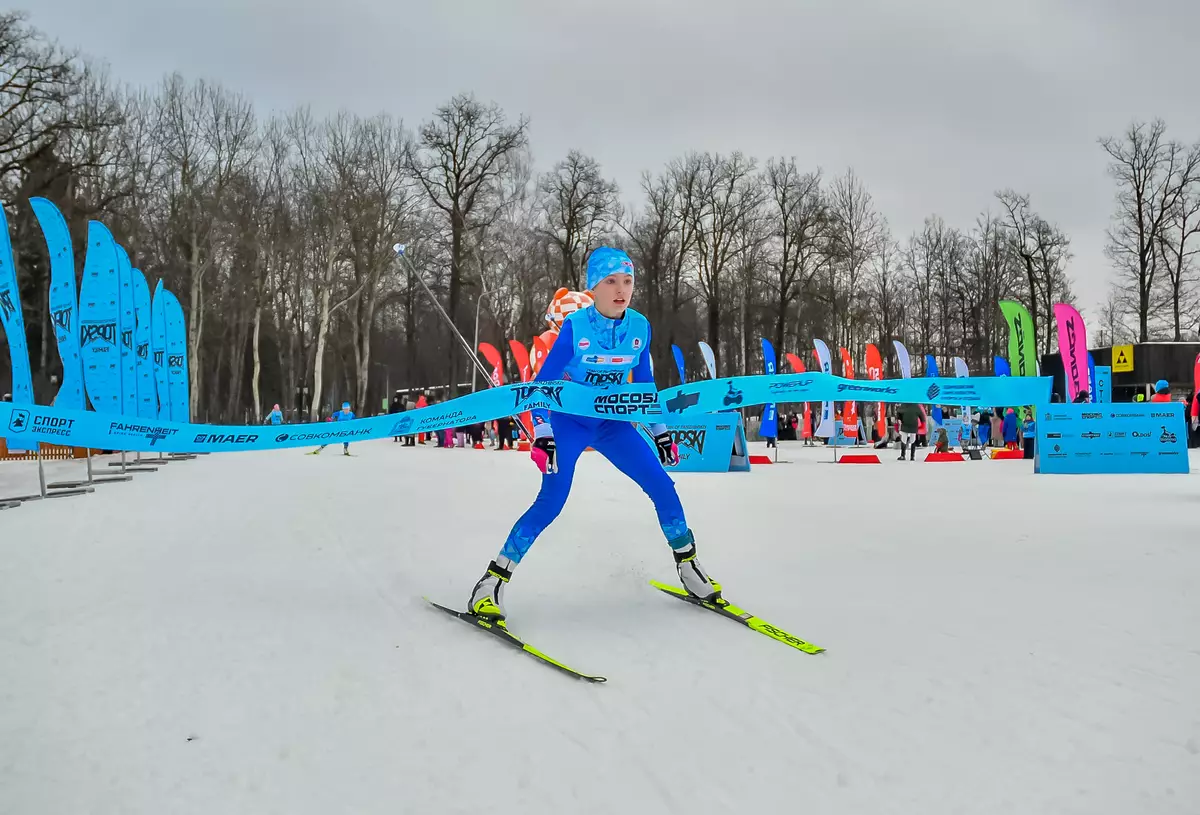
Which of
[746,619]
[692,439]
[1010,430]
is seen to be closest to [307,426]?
[746,619]

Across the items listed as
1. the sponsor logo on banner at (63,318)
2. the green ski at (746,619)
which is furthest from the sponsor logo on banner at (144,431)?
the sponsor logo on banner at (63,318)

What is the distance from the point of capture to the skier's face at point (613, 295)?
496 cm

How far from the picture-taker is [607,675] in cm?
386

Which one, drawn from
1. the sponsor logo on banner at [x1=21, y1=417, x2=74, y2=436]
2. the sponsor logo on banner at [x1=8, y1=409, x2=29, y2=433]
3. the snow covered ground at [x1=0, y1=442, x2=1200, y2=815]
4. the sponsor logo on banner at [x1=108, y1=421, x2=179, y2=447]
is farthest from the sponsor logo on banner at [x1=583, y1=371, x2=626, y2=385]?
the sponsor logo on banner at [x1=8, y1=409, x2=29, y2=433]

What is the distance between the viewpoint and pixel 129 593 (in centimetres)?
548

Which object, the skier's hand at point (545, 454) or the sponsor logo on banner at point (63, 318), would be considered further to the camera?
the sponsor logo on banner at point (63, 318)

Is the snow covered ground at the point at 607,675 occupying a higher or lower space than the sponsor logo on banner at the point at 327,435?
lower

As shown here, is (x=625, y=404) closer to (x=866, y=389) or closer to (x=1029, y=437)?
(x=866, y=389)

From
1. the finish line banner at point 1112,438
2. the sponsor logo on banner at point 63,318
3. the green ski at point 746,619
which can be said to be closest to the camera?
the green ski at point 746,619

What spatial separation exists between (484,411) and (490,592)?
1.12 m

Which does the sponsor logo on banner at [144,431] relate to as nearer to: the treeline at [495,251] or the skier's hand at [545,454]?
the skier's hand at [545,454]

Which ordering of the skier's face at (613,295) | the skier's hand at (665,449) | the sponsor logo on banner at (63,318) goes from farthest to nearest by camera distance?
the sponsor logo on banner at (63,318), the skier's hand at (665,449), the skier's face at (613,295)

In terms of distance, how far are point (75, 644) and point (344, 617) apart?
4.41 feet

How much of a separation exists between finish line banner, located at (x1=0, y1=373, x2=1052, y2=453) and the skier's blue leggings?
108 millimetres
